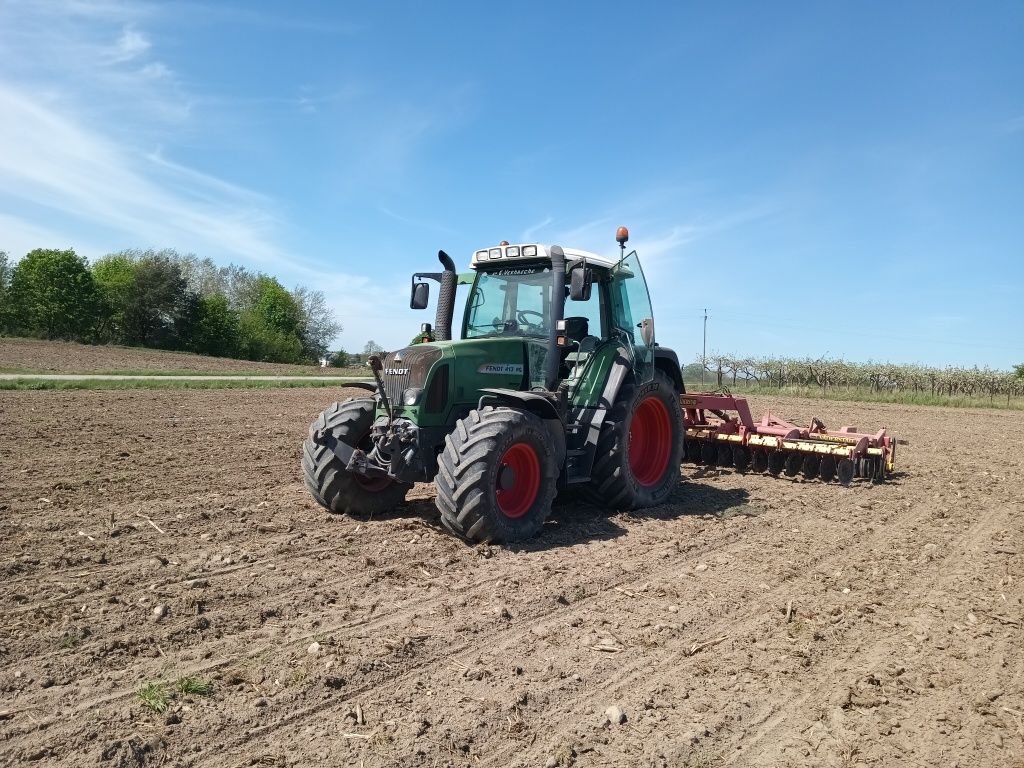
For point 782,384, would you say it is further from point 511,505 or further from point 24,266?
point 24,266

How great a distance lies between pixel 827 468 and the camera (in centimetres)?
934

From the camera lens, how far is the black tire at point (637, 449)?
278 inches

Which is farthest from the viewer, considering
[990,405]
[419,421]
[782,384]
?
[782,384]

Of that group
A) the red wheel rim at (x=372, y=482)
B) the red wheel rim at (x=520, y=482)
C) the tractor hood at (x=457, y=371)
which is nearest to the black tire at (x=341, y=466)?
the red wheel rim at (x=372, y=482)

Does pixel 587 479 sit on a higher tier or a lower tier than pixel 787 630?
higher

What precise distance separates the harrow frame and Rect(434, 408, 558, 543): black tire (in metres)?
3.53

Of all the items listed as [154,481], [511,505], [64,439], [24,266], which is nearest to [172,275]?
[24,266]

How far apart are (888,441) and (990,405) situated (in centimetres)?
2740

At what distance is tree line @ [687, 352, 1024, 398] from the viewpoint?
3912 centimetres

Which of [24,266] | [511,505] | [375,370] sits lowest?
[511,505]

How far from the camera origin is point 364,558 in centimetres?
545

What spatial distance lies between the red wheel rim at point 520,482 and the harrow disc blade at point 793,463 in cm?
476

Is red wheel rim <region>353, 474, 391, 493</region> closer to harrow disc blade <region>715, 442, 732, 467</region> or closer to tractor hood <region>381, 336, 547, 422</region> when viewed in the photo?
tractor hood <region>381, 336, 547, 422</region>

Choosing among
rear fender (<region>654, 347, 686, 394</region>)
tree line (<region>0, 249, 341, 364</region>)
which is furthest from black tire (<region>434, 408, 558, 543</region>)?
tree line (<region>0, 249, 341, 364</region>)
